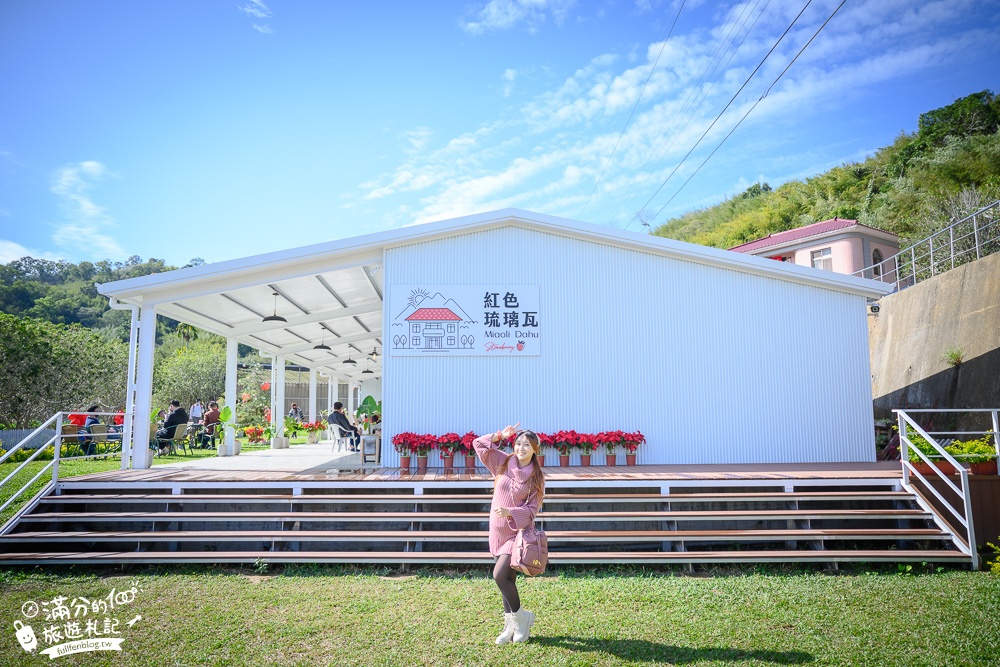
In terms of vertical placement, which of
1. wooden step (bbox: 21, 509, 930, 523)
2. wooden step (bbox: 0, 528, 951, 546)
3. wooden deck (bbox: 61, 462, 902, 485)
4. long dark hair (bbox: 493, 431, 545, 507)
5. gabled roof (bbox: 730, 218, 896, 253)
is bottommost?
wooden step (bbox: 0, 528, 951, 546)

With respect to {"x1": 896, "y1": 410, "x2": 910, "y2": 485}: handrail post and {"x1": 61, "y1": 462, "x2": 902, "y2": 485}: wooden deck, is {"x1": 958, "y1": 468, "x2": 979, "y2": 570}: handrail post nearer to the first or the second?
{"x1": 896, "y1": 410, "x2": 910, "y2": 485}: handrail post

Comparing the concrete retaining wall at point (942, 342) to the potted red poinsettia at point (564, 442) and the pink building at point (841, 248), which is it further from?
the potted red poinsettia at point (564, 442)

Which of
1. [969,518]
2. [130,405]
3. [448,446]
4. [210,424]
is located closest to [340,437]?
[210,424]

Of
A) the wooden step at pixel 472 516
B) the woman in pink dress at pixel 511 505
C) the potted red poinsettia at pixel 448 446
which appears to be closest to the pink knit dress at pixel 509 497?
the woman in pink dress at pixel 511 505

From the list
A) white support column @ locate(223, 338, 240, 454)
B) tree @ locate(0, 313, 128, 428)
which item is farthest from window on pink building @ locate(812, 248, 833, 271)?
tree @ locate(0, 313, 128, 428)

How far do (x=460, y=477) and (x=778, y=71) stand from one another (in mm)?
7491

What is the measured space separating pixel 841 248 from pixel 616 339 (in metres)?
18.4

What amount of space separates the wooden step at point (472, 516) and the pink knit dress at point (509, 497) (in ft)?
7.99

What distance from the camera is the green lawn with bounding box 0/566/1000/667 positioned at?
399 cm

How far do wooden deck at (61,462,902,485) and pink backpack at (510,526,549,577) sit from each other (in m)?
3.04

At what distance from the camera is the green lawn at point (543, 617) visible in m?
3.99

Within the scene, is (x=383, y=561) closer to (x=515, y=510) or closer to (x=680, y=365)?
(x=515, y=510)

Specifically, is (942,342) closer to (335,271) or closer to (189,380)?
(335,271)

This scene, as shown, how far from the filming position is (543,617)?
187 inches
